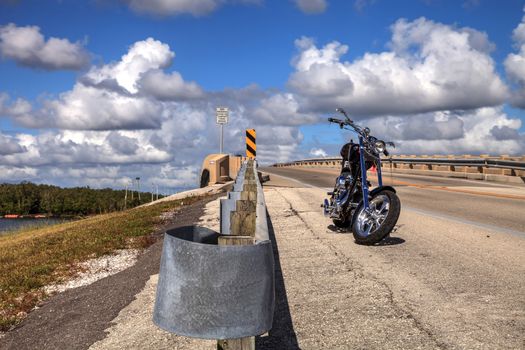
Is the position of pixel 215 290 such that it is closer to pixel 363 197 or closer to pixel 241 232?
pixel 241 232

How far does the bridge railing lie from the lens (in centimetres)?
2348

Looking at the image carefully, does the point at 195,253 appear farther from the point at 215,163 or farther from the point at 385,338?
the point at 215,163

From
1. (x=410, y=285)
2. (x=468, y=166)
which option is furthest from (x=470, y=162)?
(x=410, y=285)

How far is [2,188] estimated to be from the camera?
124 m

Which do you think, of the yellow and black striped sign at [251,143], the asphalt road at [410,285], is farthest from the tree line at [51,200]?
the asphalt road at [410,285]

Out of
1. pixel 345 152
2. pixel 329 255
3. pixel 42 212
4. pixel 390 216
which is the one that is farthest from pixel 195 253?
pixel 42 212

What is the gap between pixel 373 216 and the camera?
7.47 metres

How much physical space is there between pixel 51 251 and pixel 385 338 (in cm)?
799

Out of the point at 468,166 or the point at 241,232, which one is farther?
the point at 468,166

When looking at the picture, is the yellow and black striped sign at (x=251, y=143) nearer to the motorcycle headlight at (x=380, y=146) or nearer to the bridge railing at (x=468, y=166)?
the bridge railing at (x=468, y=166)

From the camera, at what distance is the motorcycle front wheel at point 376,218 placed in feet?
22.9

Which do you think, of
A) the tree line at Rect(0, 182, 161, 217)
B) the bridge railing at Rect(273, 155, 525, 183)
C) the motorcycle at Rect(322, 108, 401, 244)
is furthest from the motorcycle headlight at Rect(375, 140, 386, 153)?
the tree line at Rect(0, 182, 161, 217)

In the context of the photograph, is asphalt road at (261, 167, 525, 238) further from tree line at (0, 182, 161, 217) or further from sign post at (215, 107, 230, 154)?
tree line at (0, 182, 161, 217)

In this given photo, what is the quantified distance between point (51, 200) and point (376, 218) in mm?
123029
